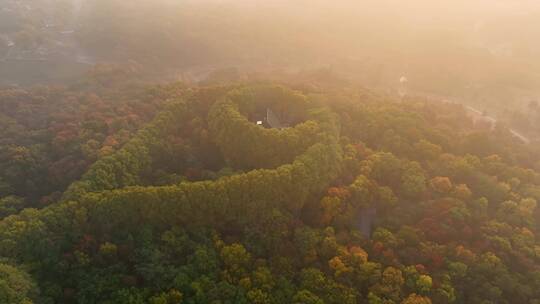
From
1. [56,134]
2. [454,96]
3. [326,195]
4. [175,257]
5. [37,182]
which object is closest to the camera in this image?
[175,257]

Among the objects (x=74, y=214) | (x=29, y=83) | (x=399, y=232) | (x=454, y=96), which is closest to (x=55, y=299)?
(x=74, y=214)

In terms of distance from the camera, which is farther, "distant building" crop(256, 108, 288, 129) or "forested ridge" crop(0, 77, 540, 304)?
"distant building" crop(256, 108, 288, 129)

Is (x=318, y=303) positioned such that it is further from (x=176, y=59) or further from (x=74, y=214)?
(x=176, y=59)

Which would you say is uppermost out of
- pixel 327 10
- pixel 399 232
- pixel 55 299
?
pixel 327 10

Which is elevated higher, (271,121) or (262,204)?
(271,121)

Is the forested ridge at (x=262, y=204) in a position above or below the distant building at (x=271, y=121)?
below

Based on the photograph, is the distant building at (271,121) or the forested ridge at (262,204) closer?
the forested ridge at (262,204)

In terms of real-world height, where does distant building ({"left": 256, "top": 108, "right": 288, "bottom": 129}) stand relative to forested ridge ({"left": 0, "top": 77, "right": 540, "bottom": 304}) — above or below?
above

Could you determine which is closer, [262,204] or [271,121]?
[262,204]
